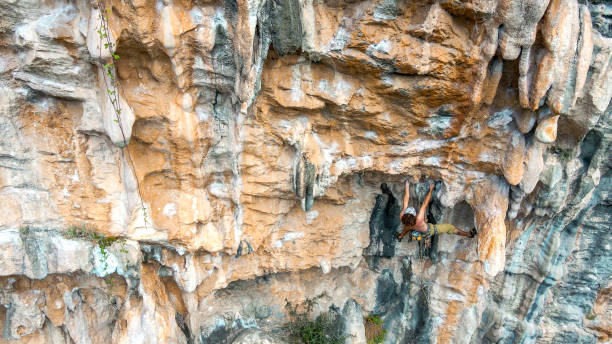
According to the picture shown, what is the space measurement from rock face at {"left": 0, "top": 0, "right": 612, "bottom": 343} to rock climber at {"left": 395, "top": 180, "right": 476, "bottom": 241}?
0.95 ft

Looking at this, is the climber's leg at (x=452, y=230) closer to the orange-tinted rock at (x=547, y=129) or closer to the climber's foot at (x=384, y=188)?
the climber's foot at (x=384, y=188)

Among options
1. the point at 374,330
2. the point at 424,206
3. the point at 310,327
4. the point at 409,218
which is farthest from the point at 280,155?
the point at 374,330

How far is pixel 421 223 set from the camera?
5605 millimetres

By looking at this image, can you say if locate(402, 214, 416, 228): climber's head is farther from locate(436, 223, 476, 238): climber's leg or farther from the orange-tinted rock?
the orange-tinted rock

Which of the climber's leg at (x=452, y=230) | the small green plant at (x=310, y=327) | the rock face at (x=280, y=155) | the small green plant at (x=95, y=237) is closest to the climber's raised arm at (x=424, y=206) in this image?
the rock face at (x=280, y=155)

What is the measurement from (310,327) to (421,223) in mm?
3545

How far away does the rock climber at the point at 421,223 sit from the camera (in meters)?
5.59

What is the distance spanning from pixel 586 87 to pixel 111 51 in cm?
591

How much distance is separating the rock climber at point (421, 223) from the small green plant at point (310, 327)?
3.07 meters

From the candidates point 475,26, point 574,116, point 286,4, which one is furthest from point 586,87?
point 286,4

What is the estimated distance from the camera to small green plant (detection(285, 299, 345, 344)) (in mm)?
7391

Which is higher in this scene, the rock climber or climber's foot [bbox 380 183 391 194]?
climber's foot [bbox 380 183 391 194]

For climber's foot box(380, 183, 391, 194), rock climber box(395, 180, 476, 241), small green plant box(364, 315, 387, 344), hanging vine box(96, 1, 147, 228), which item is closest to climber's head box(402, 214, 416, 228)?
rock climber box(395, 180, 476, 241)

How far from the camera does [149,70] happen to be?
14.8 feet
